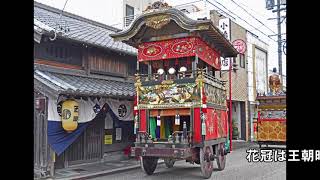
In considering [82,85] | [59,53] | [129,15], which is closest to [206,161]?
[82,85]

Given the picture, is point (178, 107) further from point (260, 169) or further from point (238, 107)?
point (238, 107)

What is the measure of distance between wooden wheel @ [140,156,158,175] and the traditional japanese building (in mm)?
2690

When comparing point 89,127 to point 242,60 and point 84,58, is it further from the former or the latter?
point 242,60

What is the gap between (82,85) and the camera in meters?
13.2

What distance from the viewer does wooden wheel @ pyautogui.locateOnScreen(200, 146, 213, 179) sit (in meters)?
11.4

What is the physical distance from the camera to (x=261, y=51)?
104 ft

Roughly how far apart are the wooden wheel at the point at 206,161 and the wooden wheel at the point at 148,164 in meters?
2.04

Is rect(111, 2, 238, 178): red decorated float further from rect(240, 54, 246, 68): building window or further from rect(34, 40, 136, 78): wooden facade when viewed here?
rect(240, 54, 246, 68): building window

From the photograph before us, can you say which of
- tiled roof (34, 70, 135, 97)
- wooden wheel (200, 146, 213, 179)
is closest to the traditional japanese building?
tiled roof (34, 70, 135, 97)

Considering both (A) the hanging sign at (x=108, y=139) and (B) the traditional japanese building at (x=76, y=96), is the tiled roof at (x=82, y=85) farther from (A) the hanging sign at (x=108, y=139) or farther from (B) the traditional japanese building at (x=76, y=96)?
(A) the hanging sign at (x=108, y=139)

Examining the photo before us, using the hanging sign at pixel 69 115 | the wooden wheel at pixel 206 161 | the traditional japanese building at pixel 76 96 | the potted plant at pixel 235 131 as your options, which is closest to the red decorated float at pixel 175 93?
the wooden wheel at pixel 206 161

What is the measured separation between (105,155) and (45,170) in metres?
4.04
